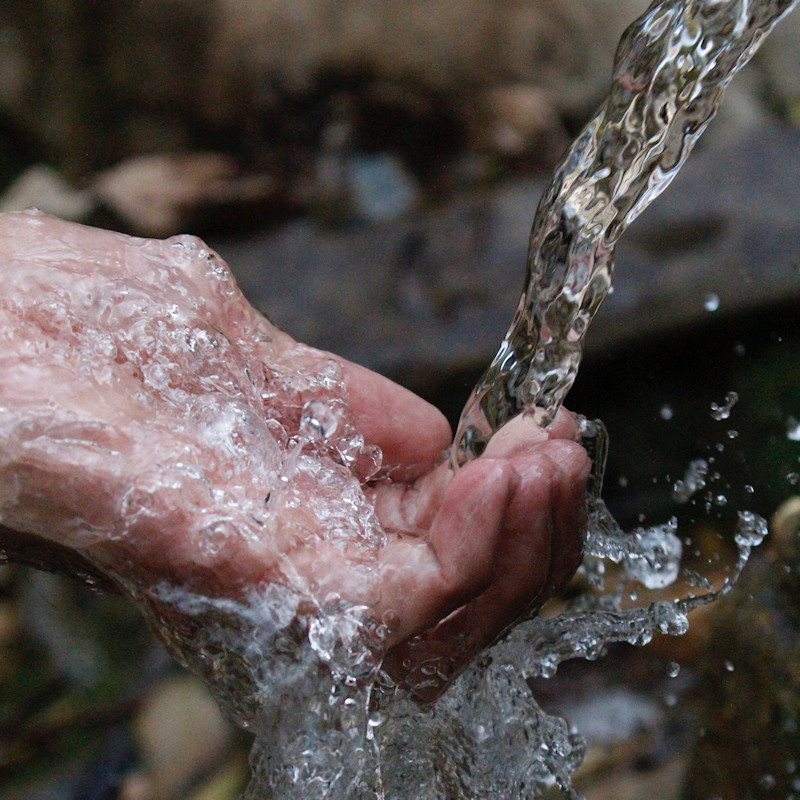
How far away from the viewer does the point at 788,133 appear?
336 centimetres

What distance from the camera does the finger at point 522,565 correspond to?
120 cm

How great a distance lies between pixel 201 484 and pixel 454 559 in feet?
0.97

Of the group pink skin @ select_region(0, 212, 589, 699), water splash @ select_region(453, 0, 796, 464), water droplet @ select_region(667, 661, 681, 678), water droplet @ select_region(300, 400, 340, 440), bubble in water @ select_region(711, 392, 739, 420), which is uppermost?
water splash @ select_region(453, 0, 796, 464)

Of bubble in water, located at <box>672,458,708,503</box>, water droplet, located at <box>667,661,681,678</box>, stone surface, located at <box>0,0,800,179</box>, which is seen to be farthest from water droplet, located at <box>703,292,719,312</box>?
stone surface, located at <box>0,0,800,179</box>

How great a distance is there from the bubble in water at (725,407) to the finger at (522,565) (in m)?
1.57

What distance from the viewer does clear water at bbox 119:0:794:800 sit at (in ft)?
3.95

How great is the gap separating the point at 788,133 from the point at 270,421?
100 inches

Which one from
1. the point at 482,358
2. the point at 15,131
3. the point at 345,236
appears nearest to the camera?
the point at 482,358

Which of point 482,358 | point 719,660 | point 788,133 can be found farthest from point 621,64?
point 788,133

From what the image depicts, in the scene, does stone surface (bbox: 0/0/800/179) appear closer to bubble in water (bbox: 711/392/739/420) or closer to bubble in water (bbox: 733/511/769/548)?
bubble in water (bbox: 711/392/739/420)

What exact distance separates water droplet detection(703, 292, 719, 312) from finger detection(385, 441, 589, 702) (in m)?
1.86

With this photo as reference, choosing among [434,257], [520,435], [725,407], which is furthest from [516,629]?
[434,257]

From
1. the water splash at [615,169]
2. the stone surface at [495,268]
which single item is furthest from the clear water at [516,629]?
the stone surface at [495,268]

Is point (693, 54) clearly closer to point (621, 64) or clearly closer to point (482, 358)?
point (621, 64)
